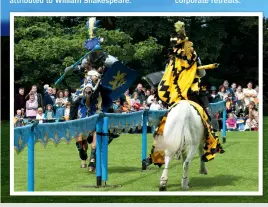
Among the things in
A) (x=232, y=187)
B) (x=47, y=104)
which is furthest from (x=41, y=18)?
(x=232, y=187)

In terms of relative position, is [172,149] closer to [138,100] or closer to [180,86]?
[180,86]

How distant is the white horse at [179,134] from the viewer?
33.4 feet

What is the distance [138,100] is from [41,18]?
4.22m

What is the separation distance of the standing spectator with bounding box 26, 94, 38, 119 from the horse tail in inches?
322

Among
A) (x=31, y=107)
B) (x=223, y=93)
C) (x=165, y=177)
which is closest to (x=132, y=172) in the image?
(x=165, y=177)

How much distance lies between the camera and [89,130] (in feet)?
34.9

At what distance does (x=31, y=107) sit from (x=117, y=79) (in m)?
6.78

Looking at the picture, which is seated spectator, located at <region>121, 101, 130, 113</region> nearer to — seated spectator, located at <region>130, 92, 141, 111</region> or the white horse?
seated spectator, located at <region>130, 92, 141, 111</region>

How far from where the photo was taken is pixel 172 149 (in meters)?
10.2

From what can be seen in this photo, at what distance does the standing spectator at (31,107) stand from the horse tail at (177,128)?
818cm

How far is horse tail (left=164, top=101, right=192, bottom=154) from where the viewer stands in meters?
10.2

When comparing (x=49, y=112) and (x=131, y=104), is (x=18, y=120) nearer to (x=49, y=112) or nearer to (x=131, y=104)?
(x=49, y=112)

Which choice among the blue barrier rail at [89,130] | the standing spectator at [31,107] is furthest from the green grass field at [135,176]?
the standing spectator at [31,107]

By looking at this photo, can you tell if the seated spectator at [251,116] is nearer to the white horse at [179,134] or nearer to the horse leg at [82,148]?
the horse leg at [82,148]
